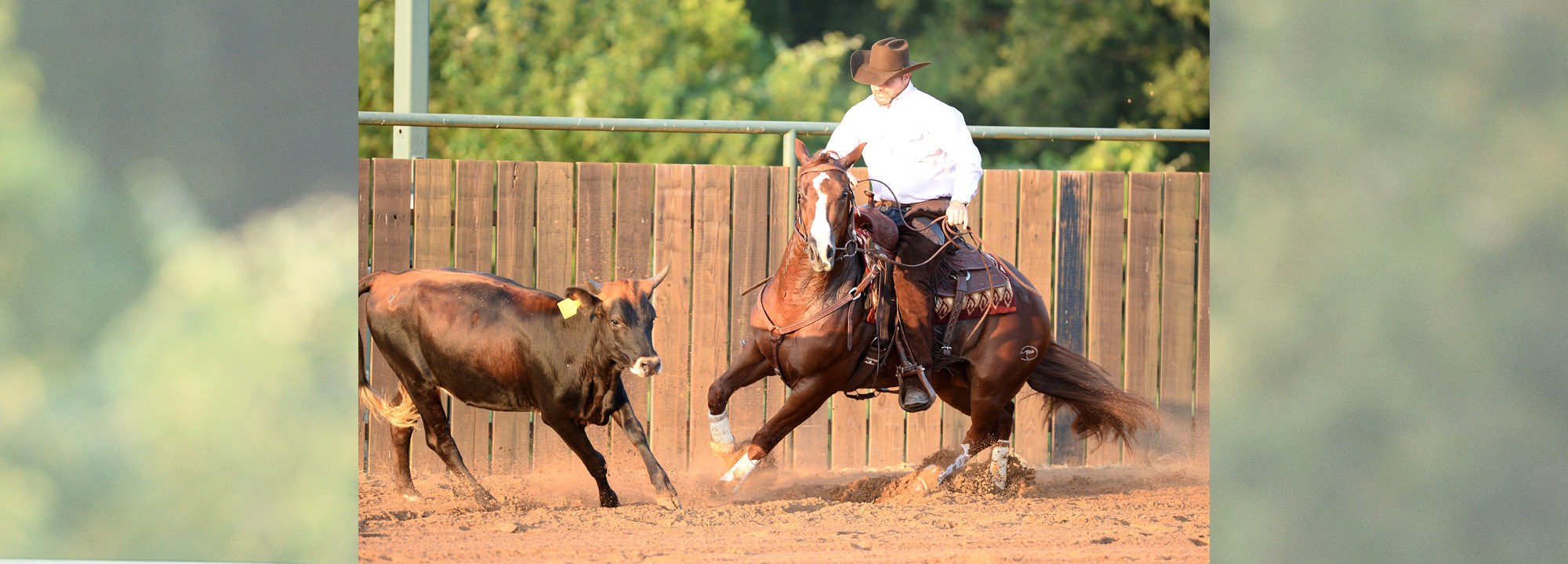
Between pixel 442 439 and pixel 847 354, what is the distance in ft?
6.26

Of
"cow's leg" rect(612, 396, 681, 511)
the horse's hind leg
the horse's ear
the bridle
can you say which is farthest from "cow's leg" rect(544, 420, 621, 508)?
the horse's hind leg

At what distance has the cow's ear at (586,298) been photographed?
5254 mm

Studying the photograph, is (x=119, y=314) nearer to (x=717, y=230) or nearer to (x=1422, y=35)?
(x=717, y=230)

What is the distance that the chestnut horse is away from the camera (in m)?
5.12

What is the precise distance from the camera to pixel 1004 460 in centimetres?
611

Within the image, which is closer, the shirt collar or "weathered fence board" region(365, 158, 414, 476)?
the shirt collar

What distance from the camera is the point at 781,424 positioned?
5.45 m

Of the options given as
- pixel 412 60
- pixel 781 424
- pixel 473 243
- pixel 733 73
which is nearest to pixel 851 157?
Answer: pixel 781 424

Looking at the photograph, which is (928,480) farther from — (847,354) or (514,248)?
(514,248)

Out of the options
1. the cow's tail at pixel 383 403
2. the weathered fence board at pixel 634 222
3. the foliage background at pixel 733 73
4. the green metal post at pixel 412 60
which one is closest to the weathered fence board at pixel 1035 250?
the weathered fence board at pixel 634 222

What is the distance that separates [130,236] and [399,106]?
270cm

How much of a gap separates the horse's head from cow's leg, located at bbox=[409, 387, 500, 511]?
1.87 m

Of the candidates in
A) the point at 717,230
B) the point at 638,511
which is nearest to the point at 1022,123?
the point at 717,230

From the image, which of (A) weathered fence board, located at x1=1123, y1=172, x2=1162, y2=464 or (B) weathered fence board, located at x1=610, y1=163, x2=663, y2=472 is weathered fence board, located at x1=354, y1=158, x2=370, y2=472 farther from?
(A) weathered fence board, located at x1=1123, y1=172, x2=1162, y2=464
